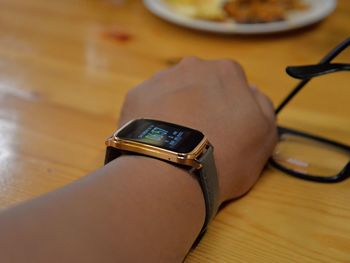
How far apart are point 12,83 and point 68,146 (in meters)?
0.22

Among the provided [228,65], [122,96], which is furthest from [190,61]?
[122,96]

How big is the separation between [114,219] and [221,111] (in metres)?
0.23

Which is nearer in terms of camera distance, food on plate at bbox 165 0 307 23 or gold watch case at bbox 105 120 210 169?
gold watch case at bbox 105 120 210 169

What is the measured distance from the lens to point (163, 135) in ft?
1.64

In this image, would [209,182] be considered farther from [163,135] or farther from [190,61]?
[190,61]

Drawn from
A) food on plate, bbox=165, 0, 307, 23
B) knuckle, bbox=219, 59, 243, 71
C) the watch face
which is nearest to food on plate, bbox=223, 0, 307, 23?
food on plate, bbox=165, 0, 307, 23

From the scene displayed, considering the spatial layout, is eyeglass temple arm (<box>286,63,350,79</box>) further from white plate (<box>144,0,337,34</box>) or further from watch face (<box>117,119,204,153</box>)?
white plate (<box>144,0,337,34</box>)

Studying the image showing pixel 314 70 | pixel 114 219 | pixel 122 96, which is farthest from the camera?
pixel 122 96

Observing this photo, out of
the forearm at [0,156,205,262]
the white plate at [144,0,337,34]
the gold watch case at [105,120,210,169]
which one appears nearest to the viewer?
the forearm at [0,156,205,262]

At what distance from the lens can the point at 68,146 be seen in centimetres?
66

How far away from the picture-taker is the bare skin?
0.38 m

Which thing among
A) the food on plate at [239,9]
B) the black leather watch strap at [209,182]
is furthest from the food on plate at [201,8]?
the black leather watch strap at [209,182]

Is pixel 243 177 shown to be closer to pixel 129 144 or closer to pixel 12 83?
pixel 129 144

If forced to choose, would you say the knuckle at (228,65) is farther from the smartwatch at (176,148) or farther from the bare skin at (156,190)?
the smartwatch at (176,148)
